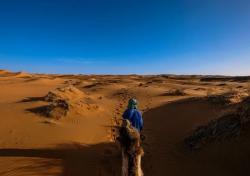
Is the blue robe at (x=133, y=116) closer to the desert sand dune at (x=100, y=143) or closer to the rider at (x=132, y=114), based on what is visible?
the rider at (x=132, y=114)

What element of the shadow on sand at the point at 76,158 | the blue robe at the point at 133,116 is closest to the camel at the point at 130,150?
the shadow on sand at the point at 76,158

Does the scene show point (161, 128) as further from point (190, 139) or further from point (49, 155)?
point (49, 155)

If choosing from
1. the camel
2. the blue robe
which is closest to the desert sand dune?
the blue robe

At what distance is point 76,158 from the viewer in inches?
347

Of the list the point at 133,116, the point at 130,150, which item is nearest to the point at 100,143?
the point at 133,116

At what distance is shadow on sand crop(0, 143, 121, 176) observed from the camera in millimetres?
7953

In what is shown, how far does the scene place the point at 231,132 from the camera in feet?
28.3

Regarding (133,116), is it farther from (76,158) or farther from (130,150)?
(130,150)

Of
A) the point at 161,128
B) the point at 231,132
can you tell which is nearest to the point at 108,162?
the point at 231,132

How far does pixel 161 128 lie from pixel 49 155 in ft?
17.5

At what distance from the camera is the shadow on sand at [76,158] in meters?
7.95

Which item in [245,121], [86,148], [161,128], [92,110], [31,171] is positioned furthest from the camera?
[92,110]

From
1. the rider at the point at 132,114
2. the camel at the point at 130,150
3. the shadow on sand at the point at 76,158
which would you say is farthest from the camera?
the rider at the point at 132,114

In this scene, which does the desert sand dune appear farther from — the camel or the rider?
the camel
